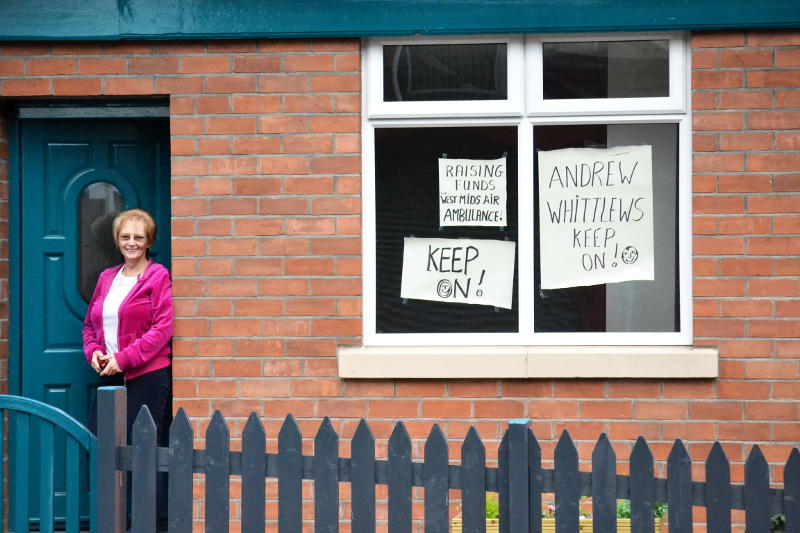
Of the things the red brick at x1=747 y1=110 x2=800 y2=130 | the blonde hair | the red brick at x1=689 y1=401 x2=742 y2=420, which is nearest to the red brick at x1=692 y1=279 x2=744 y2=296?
the red brick at x1=689 y1=401 x2=742 y2=420

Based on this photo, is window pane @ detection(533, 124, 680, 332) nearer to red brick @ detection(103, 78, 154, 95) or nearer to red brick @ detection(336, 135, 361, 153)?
red brick @ detection(336, 135, 361, 153)

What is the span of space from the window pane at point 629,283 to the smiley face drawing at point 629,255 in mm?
109

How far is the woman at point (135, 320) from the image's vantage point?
5633 mm

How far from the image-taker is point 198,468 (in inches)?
152

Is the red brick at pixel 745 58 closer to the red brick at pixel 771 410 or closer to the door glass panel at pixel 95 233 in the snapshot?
the red brick at pixel 771 410

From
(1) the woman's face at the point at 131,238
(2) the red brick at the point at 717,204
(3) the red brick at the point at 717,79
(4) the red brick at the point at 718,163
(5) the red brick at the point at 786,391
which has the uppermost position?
(3) the red brick at the point at 717,79

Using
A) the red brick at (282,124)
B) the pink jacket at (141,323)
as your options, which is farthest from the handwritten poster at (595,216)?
the pink jacket at (141,323)

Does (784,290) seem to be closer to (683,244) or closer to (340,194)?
(683,244)

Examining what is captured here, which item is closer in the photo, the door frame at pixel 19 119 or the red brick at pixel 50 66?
the red brick at pixel 50 66

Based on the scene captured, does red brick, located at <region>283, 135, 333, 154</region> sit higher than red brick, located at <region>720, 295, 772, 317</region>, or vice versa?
red brick, located at <region>283, 135, 333, 154</region>

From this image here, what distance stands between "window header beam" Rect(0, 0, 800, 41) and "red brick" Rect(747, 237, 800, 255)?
111cm

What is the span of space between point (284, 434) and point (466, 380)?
2.05 m

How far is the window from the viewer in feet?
18.9

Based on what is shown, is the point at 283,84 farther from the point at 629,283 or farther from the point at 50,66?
the point at 629,283
